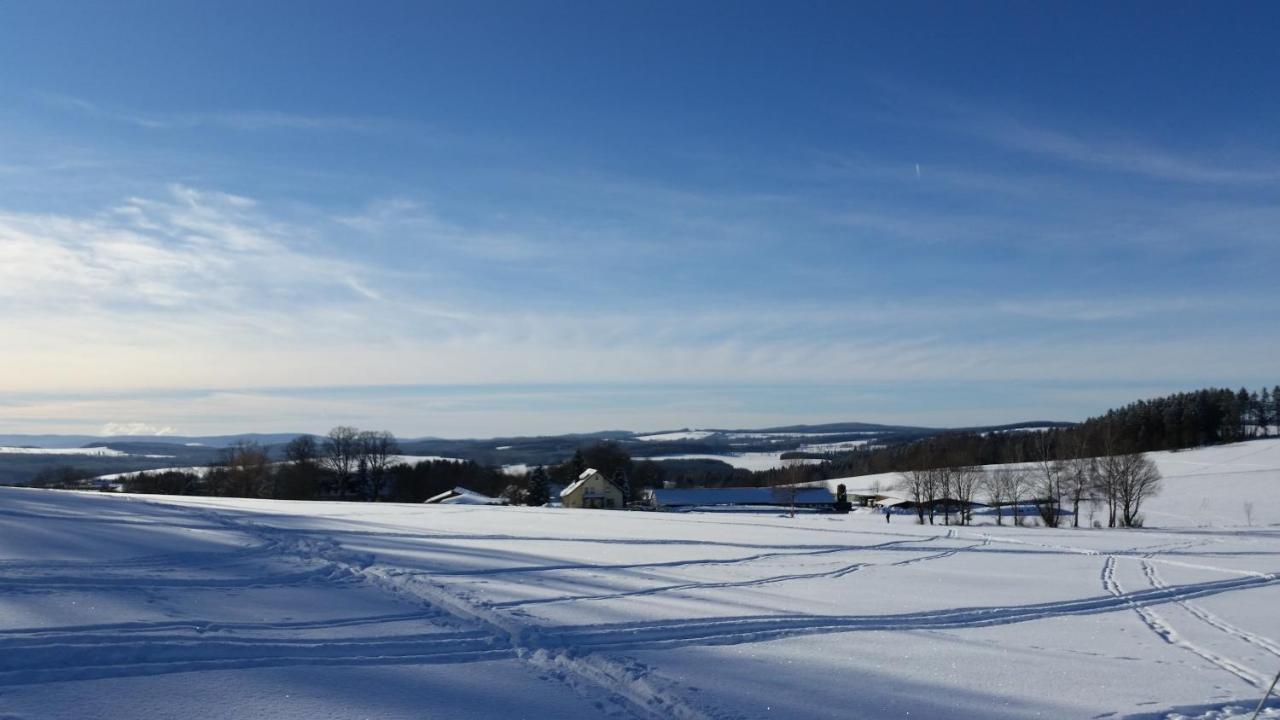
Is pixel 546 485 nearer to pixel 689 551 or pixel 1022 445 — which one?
pixel 689 551

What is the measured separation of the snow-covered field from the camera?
307 inches

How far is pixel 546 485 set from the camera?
263 feet

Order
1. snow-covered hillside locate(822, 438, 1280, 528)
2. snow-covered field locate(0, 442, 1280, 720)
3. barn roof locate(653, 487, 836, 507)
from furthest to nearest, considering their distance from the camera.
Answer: barn roof locate(653, 487, 836, 507)
snow-covered hillside locate(822, 438, 1280, 528)
snow-covered field locate(0, 442, 1280, 720)

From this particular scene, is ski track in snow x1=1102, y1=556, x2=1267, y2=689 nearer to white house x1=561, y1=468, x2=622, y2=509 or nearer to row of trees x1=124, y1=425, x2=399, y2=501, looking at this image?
white house x1=561, y1=468, x2=622, y2=509

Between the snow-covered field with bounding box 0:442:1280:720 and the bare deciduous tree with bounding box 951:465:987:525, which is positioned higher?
the snow-covered field with bounding box 0:442:1280:720

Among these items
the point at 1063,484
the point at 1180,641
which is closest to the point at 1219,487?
the point at 1063,484

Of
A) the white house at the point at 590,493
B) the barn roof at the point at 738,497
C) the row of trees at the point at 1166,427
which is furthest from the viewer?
the row of trees at the point at 1166,427

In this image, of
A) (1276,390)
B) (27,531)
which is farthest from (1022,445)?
(27,531)

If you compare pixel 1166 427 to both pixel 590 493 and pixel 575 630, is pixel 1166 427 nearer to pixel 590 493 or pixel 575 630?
pixel 590 493

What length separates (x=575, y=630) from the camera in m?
10.6

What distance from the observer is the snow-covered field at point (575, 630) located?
7.80 metres

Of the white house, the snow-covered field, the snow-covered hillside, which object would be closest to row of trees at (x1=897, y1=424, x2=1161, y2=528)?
the snow-covered hillside

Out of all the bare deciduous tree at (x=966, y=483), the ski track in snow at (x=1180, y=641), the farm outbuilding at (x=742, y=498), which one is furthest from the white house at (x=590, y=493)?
the ski track in snow at (x=1180, y=641)

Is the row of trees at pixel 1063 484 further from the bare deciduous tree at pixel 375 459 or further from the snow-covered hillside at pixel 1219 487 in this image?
the bare deciduous tree at pixel 375 459
